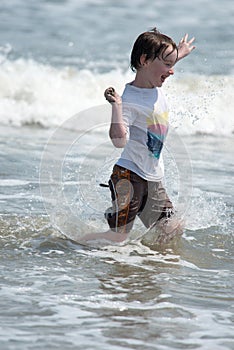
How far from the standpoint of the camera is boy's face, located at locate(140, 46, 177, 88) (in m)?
4.53

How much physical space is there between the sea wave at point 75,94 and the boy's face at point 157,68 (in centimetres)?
553

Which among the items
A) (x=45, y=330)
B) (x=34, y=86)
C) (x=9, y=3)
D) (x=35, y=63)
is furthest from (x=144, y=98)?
(x=9, y=3)

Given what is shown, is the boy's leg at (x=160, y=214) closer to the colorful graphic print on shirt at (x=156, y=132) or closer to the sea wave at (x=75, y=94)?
the colorful graphic print on shirt at (x=156, y=132)

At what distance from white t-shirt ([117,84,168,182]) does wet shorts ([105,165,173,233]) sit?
0.05 metres

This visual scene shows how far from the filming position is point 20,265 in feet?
14.1

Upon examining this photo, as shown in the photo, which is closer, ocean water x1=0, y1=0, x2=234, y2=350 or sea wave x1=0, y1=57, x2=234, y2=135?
ocean water x1=0, y1=0, x2=234, y2=350

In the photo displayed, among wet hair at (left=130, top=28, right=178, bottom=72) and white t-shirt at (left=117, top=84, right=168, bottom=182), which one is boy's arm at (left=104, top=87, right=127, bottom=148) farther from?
wet hair at (left=130, top=28, right=178, bottom=72)

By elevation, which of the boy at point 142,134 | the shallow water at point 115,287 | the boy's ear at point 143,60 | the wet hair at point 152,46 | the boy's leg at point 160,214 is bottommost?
the shallow water at point 115,287

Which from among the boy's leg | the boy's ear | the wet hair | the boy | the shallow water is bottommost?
the shallow water

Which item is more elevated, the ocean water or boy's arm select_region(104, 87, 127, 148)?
boy's arm select_region(104, 87, 127, 148)

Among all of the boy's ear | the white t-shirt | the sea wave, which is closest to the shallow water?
the white t-shirt

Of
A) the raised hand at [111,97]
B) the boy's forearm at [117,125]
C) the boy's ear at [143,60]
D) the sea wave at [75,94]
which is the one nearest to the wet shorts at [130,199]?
the boy's forearm at [117,125]

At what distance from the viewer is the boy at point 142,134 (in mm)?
4512

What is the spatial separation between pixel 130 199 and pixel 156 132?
1.46 feet
